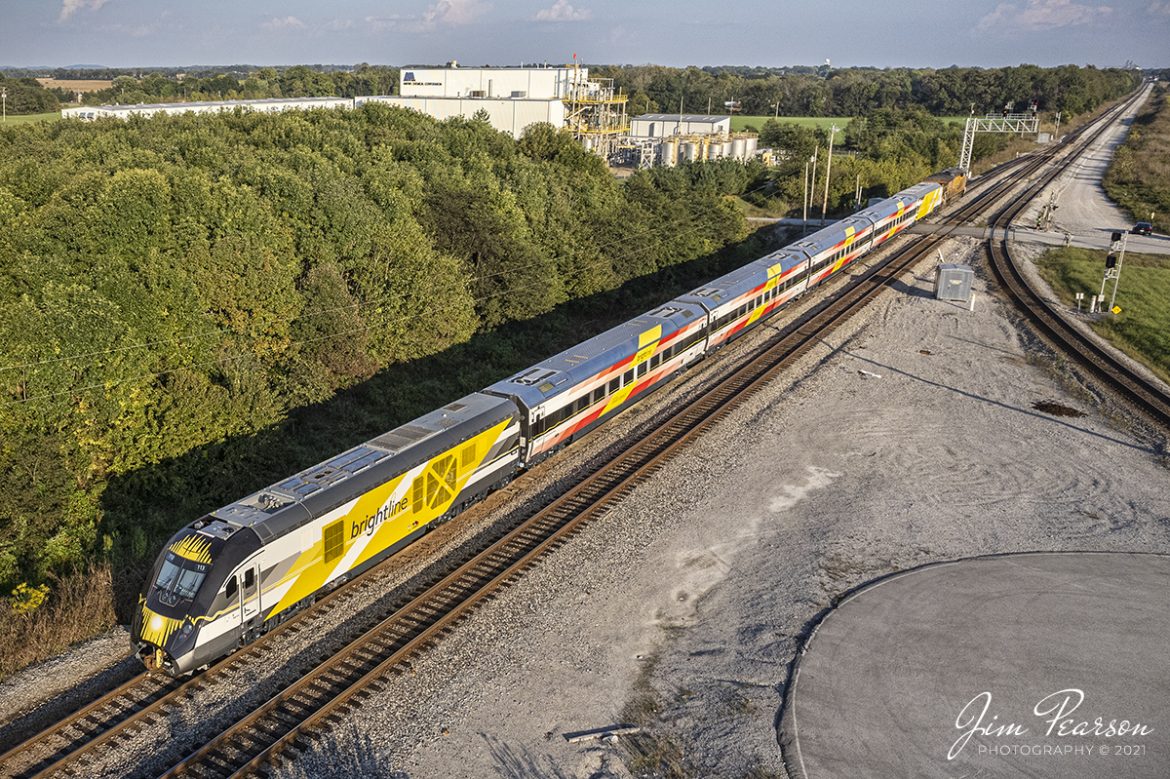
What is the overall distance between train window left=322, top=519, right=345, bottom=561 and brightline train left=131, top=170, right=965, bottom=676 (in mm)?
31

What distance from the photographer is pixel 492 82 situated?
356ft

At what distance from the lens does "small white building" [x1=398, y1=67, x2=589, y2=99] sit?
104188mm

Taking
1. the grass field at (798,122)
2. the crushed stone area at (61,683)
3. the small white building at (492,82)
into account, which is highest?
the grass field at (798,122)

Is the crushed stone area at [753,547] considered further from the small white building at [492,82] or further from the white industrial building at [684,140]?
the white industrial building at [684,140]

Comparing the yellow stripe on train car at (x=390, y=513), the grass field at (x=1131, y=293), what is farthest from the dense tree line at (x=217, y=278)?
the grass field at (x=1131, y=293)

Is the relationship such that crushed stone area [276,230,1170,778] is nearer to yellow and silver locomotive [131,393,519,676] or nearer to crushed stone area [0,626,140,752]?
yellow and silver locomotive [131,393,519,676]

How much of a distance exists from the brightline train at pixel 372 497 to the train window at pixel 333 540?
0.10ft

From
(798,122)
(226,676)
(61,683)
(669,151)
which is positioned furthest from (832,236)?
(798,122)

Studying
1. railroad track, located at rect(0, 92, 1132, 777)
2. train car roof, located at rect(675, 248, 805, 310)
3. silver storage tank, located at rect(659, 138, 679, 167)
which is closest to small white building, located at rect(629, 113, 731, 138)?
silver storage tank, located at rect(659, 138, 679, 167)

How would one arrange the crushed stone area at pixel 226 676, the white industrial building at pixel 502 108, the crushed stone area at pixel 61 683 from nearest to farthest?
the crushed stone area at pixel 226 676 → the crushed stone area at pixel 61 683 → the white industrial building at pixel 502 108

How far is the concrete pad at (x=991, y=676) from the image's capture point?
1544 cm

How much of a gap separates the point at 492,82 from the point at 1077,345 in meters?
84.4

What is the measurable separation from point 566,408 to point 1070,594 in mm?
15152

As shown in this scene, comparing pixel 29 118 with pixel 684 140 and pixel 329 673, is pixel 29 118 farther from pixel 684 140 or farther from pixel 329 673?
pixel 329 673
